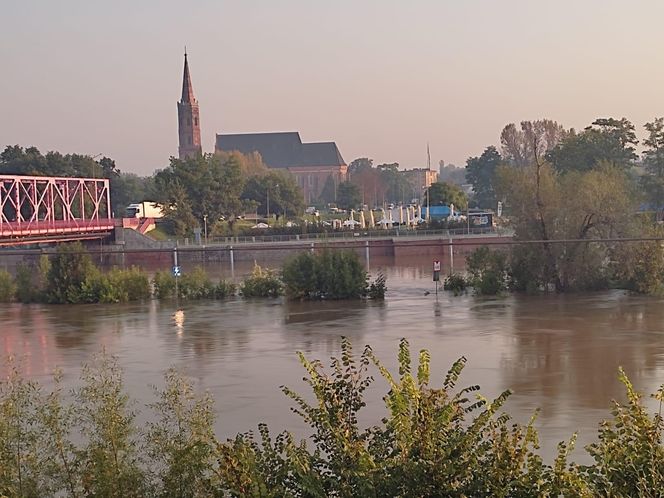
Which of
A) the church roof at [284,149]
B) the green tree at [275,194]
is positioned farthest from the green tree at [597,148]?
the church roof at [284,149]

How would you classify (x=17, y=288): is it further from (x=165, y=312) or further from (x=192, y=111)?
(x=192, y=111)

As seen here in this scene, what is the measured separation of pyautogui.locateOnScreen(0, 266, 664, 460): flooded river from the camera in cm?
1775

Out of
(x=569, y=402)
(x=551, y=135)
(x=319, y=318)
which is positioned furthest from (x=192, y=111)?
(x=569, y=402)

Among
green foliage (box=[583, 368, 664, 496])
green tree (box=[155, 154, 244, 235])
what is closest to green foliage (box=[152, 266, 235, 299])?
Result: green foliage (box=[583, 368, 664, 496])

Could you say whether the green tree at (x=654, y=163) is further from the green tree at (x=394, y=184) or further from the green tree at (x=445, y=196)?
the green tree at (x=394, y=184)

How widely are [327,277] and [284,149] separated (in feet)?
436

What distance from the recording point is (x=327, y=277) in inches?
1491

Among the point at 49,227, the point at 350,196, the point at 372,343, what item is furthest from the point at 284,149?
the point at 372,343

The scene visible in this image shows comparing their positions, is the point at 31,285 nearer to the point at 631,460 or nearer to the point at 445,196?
the point at 631,460

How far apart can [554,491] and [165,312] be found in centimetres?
3006

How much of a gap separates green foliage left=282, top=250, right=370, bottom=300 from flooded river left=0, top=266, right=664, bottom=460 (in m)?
1.16

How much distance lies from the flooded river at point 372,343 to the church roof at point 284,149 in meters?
127

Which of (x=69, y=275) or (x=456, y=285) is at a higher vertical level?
(x=69, y=275)

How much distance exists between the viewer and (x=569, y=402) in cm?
1731
